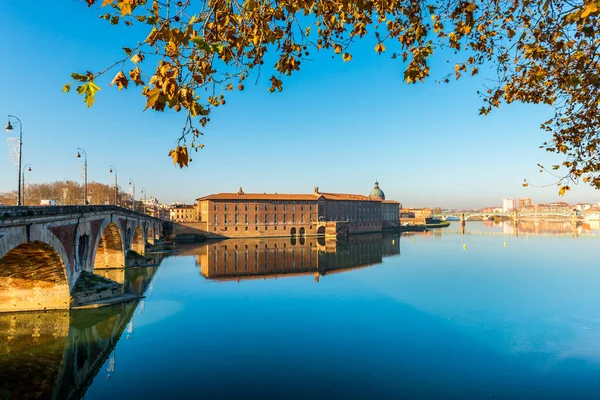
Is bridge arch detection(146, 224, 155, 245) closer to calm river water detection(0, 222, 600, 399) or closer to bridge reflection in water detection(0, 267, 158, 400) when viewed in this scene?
calm river water detection(0, 222, 600, 399)

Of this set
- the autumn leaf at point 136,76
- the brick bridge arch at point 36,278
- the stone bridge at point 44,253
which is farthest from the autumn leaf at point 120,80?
the brick bridge arch at point 36,278

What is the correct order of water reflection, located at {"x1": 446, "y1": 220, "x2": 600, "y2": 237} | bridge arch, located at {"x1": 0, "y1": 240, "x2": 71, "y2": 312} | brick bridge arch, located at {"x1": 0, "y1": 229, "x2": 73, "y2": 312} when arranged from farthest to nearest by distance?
1. water reflection, located at {"x1": 446, "y1": 220, "x2": 600, "y2": 237}
2. bridge arch, located at {"x1": 0, "y1": 240, "x2": 71, "y2": 312}
3. brick bridge arch, located at {"x1": 0, "y1": 229, "x2": 73, "y2": 312}

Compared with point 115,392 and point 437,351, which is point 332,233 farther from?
point 115,392

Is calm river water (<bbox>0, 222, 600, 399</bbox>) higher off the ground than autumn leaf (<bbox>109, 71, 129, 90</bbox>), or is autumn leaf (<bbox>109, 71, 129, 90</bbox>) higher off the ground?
autumn leaf (<bbox>109, 71, 129, 90</bbox>)

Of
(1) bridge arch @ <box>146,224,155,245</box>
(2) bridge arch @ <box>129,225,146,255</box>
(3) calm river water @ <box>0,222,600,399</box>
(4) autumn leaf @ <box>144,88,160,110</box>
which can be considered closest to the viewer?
(4) autumn leaf @ <box>144,88,160,110</box>

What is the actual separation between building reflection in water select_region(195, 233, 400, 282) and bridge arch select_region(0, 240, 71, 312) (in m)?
18.8

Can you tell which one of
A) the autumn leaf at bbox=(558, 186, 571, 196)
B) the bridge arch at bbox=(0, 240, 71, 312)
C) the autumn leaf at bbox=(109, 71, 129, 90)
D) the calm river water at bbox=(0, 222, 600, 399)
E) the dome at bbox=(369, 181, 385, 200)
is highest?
the dome at bbox=(369, 181, 385, 200)

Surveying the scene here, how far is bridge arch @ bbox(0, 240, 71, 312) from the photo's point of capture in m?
21.1

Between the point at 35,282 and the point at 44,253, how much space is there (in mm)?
4065

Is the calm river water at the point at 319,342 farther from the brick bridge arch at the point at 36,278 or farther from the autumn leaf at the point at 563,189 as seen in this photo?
the autumn leaf at the point at 563,189

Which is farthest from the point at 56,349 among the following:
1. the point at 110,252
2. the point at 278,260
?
the point at 278,260

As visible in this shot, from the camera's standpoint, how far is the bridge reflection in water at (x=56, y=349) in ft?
51.1

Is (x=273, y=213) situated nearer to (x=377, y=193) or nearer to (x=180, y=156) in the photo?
(x=377, y=193)

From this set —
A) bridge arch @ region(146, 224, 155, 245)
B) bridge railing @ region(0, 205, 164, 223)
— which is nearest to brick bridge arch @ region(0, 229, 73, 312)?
bridge railing @ region(0, 205, 164, 223)
